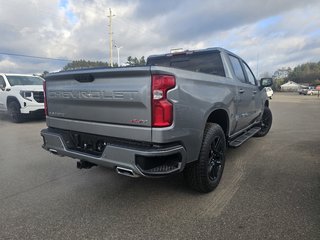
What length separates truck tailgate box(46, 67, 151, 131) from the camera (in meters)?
2.75

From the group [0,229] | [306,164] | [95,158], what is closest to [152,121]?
[95,158]

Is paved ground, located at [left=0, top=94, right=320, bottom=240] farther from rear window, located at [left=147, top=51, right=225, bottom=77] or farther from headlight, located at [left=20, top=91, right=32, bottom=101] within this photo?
headlight, located at [left=20, top=91, right=32, bottom=101]

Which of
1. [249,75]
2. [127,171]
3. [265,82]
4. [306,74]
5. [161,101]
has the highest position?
[306,74]

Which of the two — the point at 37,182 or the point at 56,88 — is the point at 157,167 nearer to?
the point at 56,88

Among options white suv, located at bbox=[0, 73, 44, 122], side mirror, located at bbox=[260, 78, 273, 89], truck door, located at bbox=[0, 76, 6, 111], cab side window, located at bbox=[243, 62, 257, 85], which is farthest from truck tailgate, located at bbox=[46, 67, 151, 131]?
truck door, located at bbox=[0, 76, 6, 111]

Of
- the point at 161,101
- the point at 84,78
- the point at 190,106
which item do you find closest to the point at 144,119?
the point at 161,101

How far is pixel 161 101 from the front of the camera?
8.87 ft

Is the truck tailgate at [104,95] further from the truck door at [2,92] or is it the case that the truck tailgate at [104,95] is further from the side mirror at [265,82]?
the truck door at [2,92]

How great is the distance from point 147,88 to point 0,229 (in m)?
2.07

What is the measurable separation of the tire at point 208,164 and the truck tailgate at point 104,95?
959 millimetres

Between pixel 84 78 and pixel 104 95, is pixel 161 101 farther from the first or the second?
pixel 84 78

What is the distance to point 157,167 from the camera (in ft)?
9.46

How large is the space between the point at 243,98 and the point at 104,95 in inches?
107

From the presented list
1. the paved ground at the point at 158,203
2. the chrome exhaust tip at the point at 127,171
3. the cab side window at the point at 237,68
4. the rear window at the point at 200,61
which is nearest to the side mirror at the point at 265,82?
the cab side window at the point at 237,68
